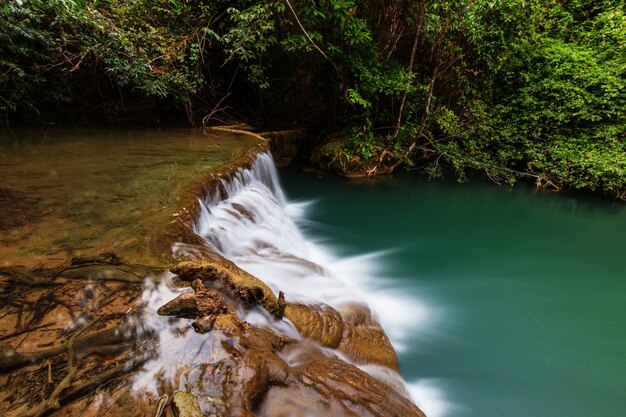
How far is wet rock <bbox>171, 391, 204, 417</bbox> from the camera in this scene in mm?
1388

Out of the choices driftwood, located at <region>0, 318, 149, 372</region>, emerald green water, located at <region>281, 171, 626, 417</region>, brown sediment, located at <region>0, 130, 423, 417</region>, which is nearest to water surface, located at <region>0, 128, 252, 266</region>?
brown sediment, located at <region>0, 130, 423, 417</region>

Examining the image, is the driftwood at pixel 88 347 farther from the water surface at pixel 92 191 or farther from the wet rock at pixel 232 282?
the water surface at pixel 92 191

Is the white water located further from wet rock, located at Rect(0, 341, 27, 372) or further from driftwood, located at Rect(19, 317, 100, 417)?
wet rock, located at Rect(0, 341, 27, 372)

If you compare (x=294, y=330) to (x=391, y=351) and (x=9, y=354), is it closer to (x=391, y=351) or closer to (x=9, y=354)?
(x=391, y=351)

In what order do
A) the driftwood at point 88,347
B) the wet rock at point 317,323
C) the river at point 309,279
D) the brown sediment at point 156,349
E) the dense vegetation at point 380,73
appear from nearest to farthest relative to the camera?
the brown sediment at point 156,349 → the driftwood at point 88,347 → the river at point 309,279 → the wet rock at point 317,323 → the dense vegetation at point 380,73

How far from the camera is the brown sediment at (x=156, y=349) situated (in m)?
1.49

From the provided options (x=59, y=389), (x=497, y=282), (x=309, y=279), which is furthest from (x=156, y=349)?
(x=497, y=282)

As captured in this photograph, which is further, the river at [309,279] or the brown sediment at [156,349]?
the river at [309,279]

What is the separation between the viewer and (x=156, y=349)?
1.79 m

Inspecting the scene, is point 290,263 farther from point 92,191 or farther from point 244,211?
point 92,191

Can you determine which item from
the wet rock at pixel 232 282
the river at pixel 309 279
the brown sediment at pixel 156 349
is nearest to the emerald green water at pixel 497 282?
the river at pixel 309 279

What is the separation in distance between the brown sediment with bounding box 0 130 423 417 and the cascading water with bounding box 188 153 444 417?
346 millimetres

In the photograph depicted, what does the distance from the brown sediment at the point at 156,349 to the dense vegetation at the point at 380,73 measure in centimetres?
618

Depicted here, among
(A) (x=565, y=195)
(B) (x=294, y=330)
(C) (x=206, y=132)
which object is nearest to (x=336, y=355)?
(B) (x=294, y=330)
